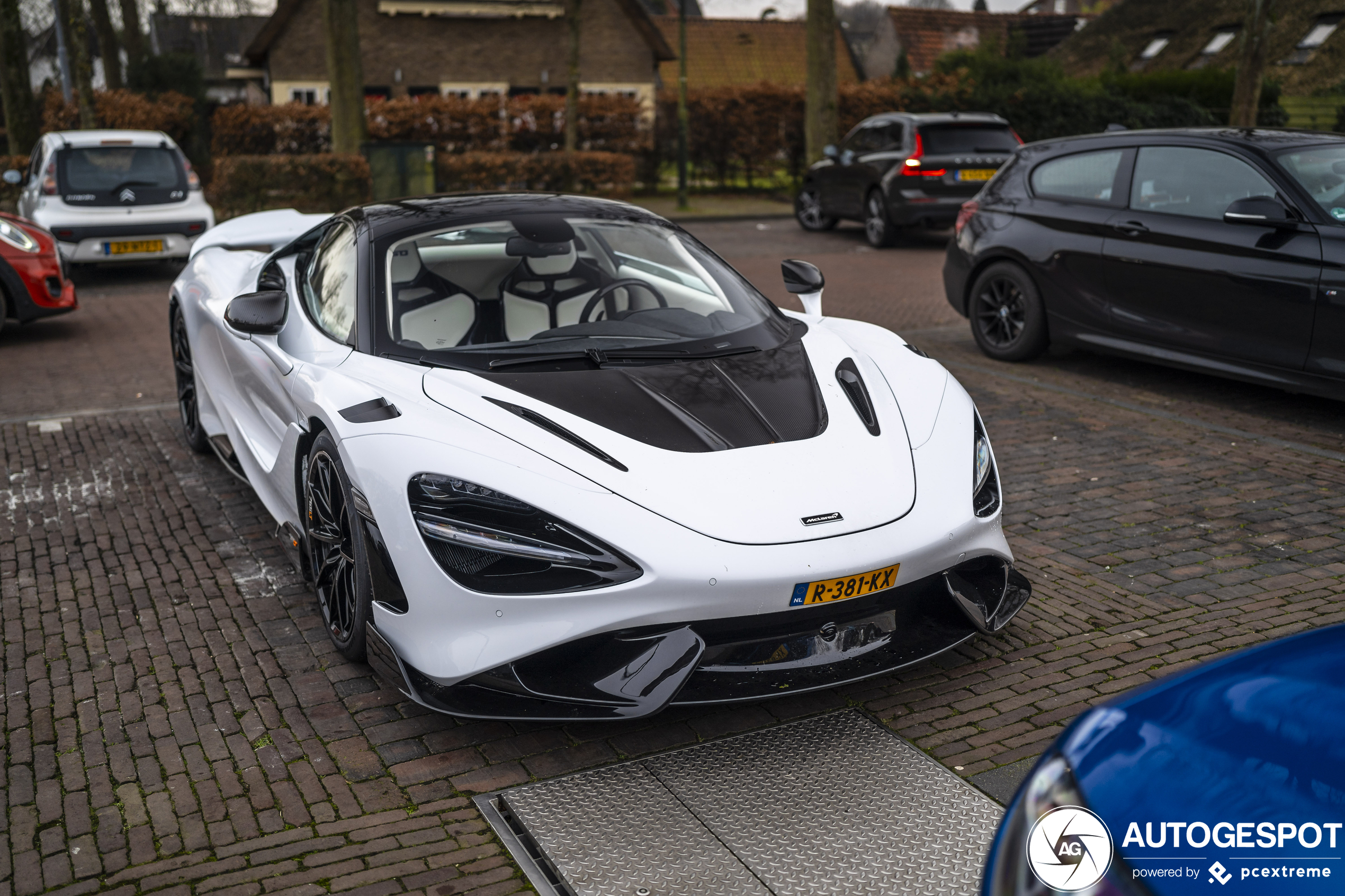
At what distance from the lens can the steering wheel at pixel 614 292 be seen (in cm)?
468

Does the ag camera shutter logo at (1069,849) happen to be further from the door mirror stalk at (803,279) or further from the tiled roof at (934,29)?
the tiled roof at (934,29)

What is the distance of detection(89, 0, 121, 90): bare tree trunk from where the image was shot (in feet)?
92.4

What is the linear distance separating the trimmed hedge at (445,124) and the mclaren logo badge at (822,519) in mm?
22893

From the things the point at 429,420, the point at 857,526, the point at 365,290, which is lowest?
the point at 857,526

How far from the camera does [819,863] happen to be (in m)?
2.77

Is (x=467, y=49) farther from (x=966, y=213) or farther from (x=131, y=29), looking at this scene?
(x=966, y=213)

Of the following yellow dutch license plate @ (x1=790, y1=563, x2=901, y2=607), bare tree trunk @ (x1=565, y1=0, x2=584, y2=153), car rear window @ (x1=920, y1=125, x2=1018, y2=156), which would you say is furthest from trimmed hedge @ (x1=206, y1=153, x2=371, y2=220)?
yellow dutch license plate @ (x1=790, y1=563, x2=901, y2=607)

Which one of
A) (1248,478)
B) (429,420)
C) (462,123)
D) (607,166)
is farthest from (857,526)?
(462,123)

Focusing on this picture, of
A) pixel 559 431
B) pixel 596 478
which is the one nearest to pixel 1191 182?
pixel 559 431

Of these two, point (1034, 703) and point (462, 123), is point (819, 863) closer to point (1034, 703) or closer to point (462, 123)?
point (1034, 703)

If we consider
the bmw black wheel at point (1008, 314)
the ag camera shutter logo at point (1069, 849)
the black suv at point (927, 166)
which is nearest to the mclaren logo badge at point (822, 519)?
the ag camera shutter logo at point (1069, 849)

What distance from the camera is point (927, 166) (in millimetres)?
15414

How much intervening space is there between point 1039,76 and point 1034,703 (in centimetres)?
2471

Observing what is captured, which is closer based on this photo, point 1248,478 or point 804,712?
point 804,712
